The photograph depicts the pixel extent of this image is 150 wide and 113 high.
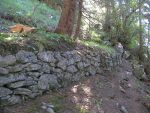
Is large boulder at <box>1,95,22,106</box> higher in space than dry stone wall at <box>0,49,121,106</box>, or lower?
lower

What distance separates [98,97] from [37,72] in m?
2.52

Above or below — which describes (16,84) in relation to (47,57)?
below

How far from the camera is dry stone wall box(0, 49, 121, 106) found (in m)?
6.26

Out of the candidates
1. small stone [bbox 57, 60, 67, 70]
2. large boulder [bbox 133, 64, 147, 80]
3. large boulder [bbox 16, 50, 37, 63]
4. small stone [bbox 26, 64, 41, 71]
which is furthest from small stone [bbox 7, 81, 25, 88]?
large boulder [bbox 133, 64, 147, 80]

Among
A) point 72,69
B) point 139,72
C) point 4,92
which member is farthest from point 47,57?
point 139,72

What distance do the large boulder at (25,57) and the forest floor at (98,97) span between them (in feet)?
3.27

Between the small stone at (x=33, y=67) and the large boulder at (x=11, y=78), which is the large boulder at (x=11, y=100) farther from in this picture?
the small stone at (x=33, y=67)

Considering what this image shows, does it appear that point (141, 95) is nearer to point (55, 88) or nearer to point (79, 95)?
point (79, 95)

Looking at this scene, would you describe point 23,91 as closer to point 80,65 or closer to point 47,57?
point 47,57

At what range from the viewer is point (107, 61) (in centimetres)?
1187

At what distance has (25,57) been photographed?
680 centimetres

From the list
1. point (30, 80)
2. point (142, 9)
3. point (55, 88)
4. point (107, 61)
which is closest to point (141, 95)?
point (107, 61)

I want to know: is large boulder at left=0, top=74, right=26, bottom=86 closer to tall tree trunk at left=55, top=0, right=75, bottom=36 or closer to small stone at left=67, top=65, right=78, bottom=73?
small stone at left=67, top=65, right=78, bottom=73

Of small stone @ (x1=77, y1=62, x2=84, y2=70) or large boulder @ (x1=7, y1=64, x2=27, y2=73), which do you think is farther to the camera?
small stone @ (x1=77, y1=62, x2=84, y2=70)
